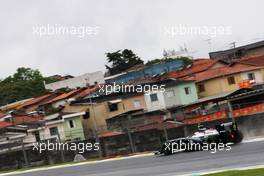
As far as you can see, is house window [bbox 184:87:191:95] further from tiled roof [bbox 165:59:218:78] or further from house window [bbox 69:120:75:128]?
house window [bbox 69:120:75:128]

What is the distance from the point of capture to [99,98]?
60.5m

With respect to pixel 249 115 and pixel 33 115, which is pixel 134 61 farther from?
pixel 249 115

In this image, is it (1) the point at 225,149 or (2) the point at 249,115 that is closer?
(1) the point at 225,149

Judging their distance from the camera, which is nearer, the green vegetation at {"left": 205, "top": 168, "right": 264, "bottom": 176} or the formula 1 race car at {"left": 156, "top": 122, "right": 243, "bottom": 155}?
the green vegetation at {"left": 205, "top": 168, "right": 264, "bottom": 176}

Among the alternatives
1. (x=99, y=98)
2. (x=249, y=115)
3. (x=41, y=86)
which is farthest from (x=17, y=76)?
(x=249, y=115)

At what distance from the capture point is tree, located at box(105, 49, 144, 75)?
345 feet

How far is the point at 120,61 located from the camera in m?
106

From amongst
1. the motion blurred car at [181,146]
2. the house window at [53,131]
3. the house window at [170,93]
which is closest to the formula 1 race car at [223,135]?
the motion blurred car at [181,146]

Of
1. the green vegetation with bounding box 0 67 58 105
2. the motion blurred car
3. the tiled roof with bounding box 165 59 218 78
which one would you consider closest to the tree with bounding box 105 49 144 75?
the green vegetation with bounding box 0 67 58 105

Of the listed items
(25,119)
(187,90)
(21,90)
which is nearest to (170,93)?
(187,90)

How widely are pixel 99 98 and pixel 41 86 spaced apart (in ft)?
145

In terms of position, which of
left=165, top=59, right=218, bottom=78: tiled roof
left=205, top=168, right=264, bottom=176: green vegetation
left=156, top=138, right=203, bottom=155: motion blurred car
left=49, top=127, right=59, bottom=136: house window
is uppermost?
left=165, top=59, right=218, bottom=78: tiled roof

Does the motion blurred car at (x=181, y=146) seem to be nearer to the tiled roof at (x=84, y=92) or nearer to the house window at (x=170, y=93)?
the house window at (x=170, y=93)

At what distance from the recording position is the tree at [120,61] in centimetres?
10512
